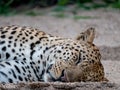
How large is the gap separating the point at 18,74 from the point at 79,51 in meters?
0.60

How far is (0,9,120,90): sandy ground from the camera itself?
26.1ft

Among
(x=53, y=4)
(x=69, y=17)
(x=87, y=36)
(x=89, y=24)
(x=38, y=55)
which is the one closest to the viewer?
(x=38, y=55)

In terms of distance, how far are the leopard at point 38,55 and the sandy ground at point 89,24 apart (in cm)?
198

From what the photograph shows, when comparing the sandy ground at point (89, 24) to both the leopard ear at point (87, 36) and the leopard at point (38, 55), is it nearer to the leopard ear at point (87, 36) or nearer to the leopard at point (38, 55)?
the leopard ear at point (87, 36)

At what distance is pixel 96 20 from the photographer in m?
9.86

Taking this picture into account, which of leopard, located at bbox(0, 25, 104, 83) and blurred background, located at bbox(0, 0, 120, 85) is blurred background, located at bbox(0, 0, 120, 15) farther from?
leopard, located at bbox(0, 25, 104, 83)

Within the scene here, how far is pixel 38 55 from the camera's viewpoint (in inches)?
209

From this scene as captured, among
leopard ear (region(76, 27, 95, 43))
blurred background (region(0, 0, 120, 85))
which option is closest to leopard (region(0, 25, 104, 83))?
leopard ear (region(76, 27, 95, 43))

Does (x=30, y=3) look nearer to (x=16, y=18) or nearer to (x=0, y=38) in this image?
(x=16, y=18)

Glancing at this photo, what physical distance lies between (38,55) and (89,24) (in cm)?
427

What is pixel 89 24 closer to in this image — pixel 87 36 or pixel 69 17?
pixel 69 17

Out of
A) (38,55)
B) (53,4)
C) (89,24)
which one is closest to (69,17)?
(89,24)

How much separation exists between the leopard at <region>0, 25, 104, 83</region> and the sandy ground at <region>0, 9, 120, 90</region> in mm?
1985

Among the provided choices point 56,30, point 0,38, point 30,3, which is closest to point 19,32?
point 0,38
